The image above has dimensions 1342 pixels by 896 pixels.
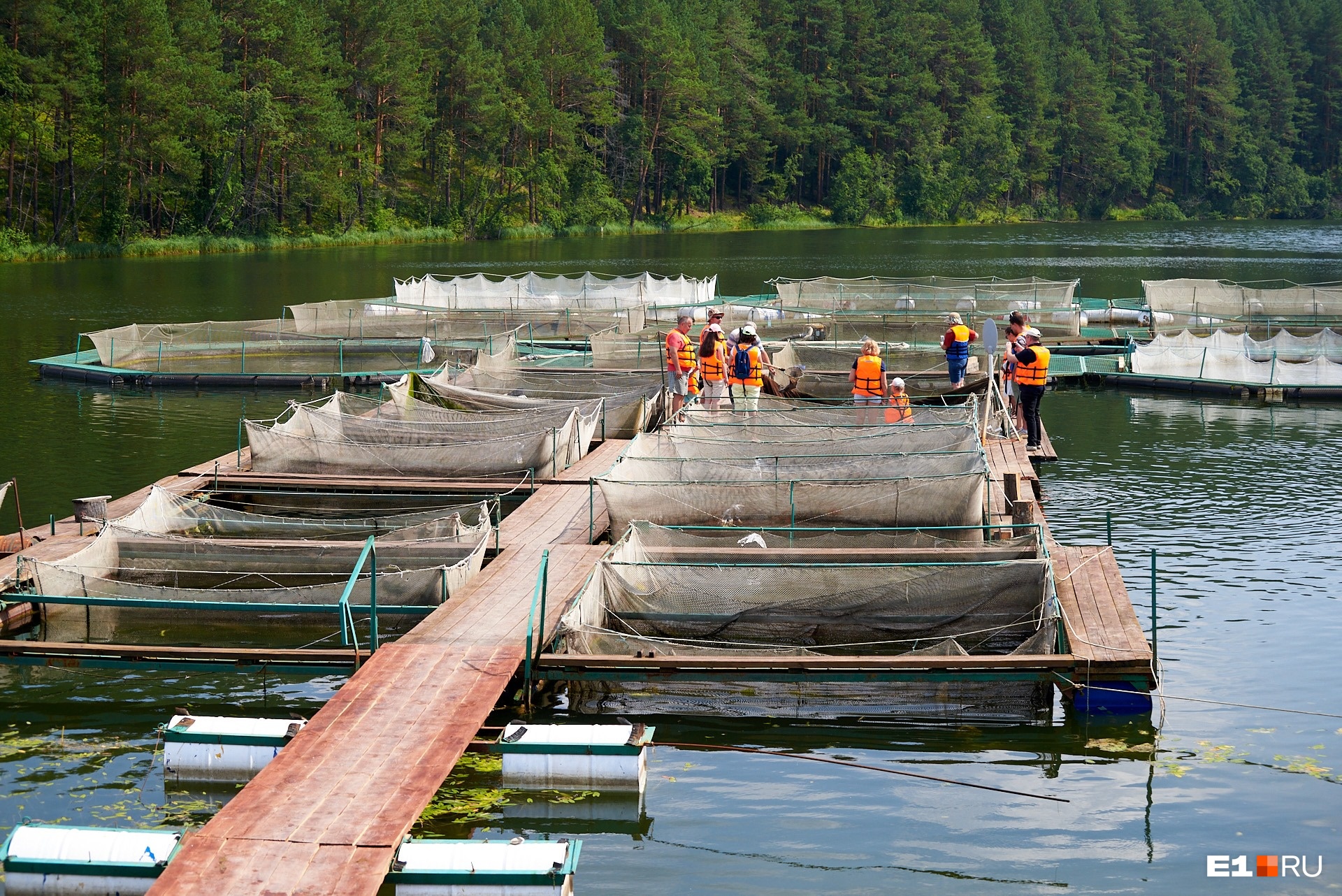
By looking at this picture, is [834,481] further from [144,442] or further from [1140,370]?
[1140,370]

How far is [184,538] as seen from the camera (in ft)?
62.2

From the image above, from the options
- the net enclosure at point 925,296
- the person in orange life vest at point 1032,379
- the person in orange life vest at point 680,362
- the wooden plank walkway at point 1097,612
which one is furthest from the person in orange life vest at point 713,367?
the net enclosure at point 925,296

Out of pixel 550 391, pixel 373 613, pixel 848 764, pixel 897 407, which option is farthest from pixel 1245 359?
pixel 373 613

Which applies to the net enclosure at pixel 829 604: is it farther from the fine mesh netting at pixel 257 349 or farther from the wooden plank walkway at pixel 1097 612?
the fine mesh netting at pixel 257 349

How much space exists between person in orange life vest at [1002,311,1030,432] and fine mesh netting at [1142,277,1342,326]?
758 inches

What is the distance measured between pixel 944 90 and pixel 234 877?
141m

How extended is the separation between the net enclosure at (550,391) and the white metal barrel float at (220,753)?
14.2m

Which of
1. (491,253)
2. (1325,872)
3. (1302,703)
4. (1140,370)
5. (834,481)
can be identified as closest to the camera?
(1325,872)

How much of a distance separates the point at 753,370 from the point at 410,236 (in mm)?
78259

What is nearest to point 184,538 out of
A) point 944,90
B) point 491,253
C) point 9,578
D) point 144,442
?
point 9,578

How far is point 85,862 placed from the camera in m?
10.7

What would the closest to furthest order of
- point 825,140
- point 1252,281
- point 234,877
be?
point 234,877 → point 1252,281 → point 825,140

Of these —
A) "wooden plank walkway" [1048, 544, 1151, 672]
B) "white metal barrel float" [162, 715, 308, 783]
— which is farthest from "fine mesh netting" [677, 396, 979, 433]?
"white metal barrel float" [162, 715, 308, 783]

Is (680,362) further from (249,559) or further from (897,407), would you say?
(249,559)
